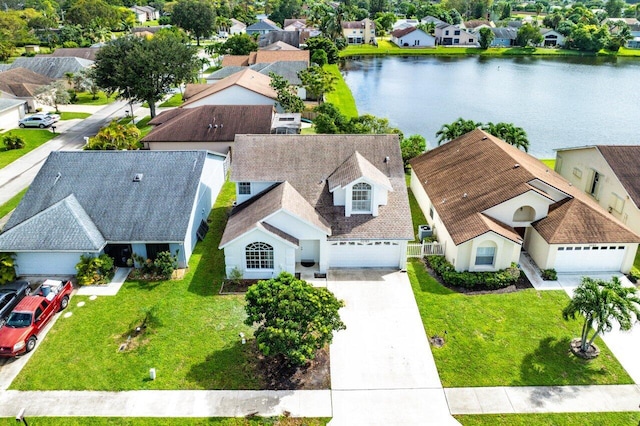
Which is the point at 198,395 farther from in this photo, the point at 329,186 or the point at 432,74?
the point at 432,74

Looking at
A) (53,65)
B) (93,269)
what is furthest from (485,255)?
(53,65)

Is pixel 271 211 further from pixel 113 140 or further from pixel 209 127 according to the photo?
pixel 209 127

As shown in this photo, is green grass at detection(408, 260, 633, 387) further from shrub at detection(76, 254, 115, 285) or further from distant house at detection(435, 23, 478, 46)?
distant house at detection(435, 23, 478, 46)

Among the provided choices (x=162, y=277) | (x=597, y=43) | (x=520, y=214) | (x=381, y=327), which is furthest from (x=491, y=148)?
(x=597, y=43)

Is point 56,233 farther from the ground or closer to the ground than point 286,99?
closer to the ground

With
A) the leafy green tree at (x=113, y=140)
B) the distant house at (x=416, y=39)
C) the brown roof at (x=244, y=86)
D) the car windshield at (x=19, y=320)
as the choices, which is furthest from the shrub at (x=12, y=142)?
the distant house at (x=416, y=39)
